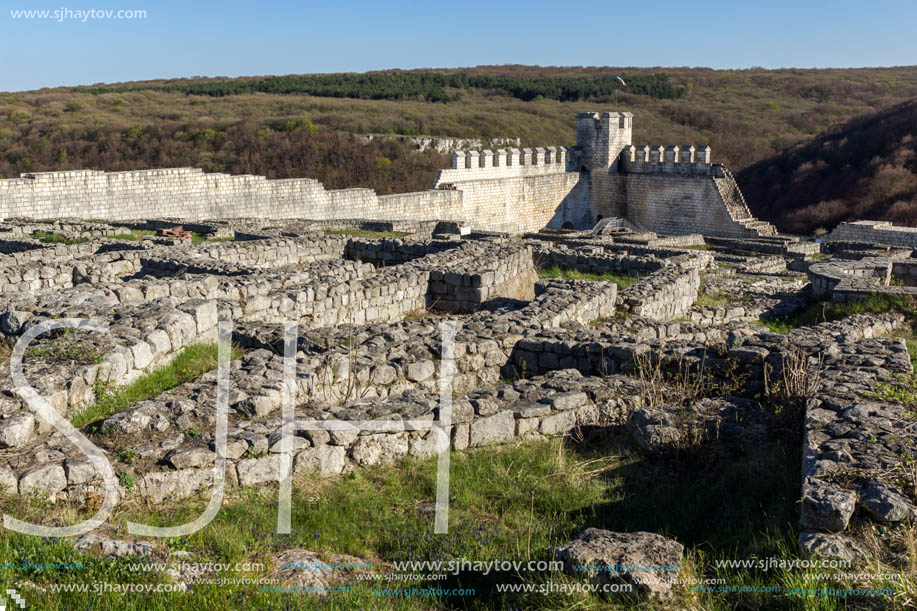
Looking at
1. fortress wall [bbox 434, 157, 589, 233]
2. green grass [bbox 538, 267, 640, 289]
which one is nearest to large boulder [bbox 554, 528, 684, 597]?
green grass [bbox 538, 267, 640, 289]

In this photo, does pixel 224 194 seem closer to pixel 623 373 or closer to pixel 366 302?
pixel 366 302

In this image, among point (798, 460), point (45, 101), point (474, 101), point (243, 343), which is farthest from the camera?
point (474, 101)

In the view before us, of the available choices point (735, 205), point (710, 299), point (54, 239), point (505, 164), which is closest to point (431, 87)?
point (505, 164)

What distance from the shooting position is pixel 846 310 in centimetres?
1105

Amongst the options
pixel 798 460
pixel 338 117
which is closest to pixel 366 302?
pixel 798 460

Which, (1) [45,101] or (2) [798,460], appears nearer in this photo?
(2) [798,460]

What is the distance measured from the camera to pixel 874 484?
3920 millimetres

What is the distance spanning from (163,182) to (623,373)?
19141 millimetres

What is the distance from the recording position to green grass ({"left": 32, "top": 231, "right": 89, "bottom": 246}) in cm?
1468

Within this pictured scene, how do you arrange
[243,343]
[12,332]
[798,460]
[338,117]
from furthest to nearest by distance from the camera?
1. [338,117]
2. [243,343]
3. [12,332]
4. [798,460]

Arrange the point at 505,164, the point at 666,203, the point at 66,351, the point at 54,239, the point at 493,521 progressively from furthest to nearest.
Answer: the point at 666,203
the point at 505,164
the point at 54,239
the point at 66,351
the point at 493,521

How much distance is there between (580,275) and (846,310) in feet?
15.4

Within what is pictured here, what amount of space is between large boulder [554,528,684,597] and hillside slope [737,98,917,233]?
1241 inches

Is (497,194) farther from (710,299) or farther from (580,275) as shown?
(710,299)
